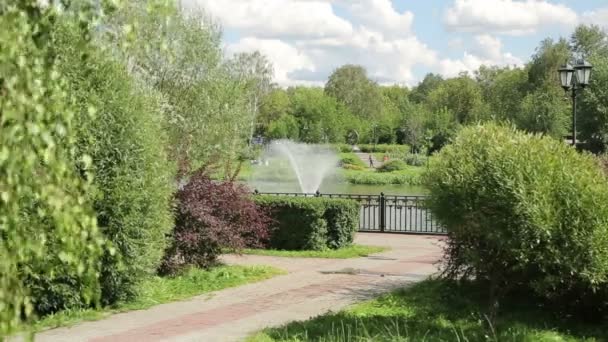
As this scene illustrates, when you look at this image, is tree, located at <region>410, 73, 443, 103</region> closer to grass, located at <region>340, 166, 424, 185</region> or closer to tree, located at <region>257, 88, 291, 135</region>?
tree, located at <region>257, 88, 291, 135</region>

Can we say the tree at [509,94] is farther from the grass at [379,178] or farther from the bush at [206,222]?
the bush at [206,222]

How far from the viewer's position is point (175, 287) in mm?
11984

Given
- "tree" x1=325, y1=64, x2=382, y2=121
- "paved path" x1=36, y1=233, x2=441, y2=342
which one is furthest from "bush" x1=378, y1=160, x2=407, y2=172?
"tree" x1=325, y1=64, x2=382, y2=121

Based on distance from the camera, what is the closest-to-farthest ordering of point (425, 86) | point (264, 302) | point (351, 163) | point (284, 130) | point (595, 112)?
point (264, 302) < point (595, 112) < point (351, 163) < point (284, 130) < point (425, 86)

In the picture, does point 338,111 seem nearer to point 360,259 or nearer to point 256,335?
point 360,259

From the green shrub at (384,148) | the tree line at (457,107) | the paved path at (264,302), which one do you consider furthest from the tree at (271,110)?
the paved path at (264,302)

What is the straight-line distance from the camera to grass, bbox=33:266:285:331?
974 cm

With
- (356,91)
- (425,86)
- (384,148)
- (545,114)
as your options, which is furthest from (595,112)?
(425,86)

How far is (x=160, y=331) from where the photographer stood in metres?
9.22

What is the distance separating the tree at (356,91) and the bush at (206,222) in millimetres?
84597

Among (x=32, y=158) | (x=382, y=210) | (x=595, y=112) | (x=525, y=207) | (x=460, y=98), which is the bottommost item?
(x=382, y=210)

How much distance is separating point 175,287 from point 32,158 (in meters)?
9.60

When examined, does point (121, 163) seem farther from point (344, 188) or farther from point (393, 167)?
point (393, 167)

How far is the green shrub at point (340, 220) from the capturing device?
16453 mm
